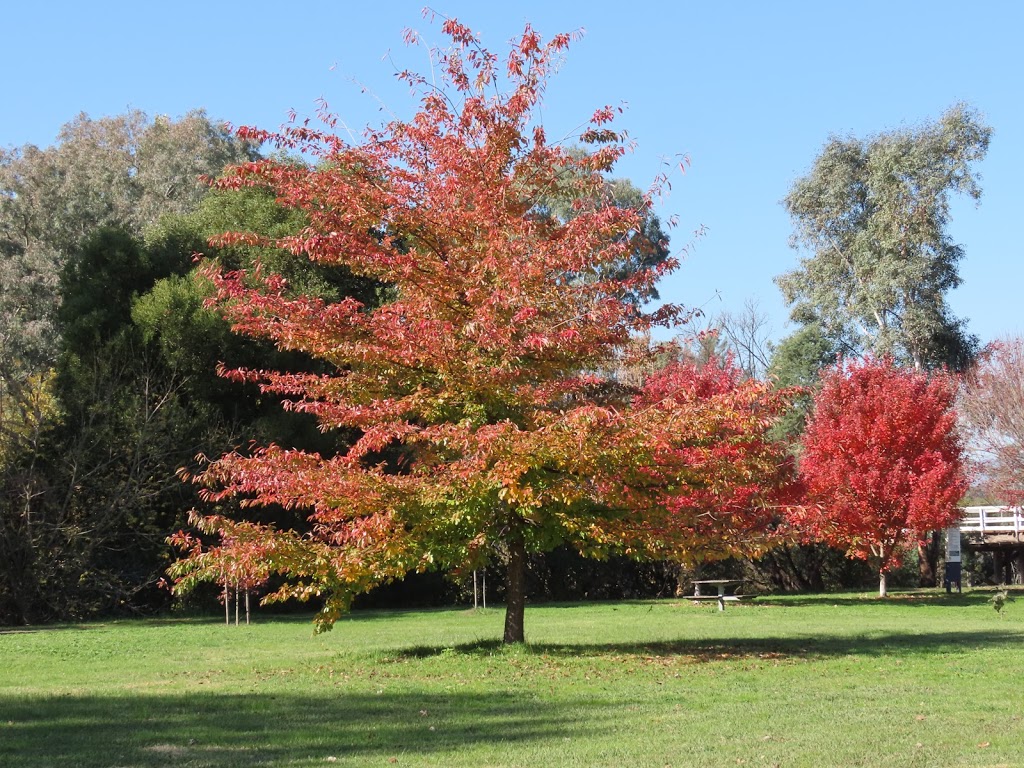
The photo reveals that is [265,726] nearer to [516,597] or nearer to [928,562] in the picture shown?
[516,597]

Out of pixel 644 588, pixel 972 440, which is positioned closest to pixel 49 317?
pixel 644 588

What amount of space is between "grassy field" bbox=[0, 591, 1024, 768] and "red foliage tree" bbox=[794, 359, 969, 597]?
28.4 feet

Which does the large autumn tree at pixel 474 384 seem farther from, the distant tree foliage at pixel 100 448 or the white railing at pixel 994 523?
the white railing at pixel 994 523

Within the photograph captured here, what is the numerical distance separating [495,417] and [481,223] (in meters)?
2.35

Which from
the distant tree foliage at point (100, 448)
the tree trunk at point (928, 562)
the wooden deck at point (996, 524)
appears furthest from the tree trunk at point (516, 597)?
the wooden deck at point (996, 524)

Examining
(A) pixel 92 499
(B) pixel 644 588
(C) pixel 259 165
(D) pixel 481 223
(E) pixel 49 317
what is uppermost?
(E) pixel 49 317

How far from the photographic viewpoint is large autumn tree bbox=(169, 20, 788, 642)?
12344 millimetres

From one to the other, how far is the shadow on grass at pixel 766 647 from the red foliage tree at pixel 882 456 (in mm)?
11045

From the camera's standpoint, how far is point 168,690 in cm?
1116

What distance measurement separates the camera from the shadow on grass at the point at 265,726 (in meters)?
7.42

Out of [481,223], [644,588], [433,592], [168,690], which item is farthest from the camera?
[644,588]

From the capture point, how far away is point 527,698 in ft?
33.2

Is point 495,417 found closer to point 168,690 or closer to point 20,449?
point 168,690

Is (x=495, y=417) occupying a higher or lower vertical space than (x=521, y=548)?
higher
